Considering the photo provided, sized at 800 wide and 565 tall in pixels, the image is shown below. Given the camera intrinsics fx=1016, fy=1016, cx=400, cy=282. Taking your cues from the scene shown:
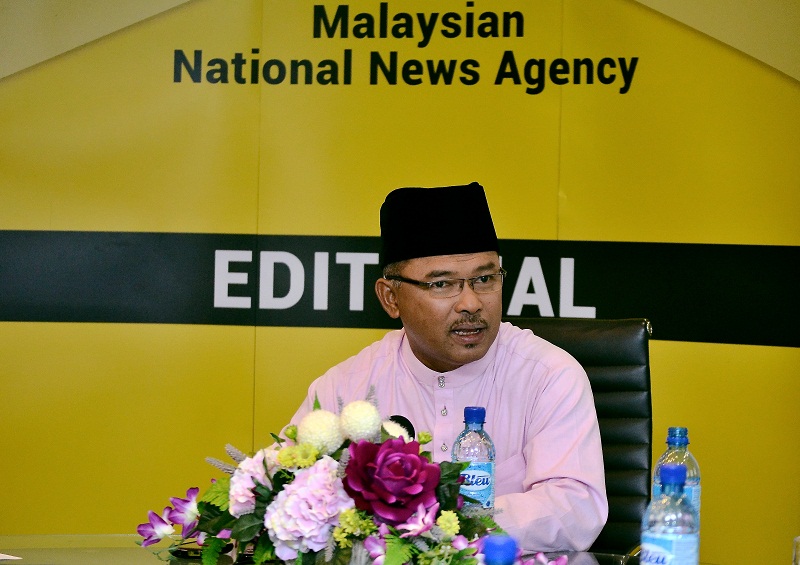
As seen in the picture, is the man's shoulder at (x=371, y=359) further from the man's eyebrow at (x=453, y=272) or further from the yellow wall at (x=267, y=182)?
the yellow wall at (x=267, y=182)

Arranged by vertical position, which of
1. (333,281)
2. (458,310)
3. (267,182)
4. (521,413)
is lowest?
(521,413)

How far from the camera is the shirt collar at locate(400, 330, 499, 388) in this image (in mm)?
2371

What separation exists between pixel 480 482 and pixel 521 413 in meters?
0.54

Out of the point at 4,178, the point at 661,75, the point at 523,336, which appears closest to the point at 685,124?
the point at 661,75

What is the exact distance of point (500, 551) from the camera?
1279 mm

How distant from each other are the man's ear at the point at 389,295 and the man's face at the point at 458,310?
132 millimetres

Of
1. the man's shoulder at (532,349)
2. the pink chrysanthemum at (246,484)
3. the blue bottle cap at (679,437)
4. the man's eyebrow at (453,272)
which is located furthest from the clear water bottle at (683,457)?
the pink chrysanthemum at (246,484)

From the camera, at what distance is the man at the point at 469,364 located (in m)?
2.14

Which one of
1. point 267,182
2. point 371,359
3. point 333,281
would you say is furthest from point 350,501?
point 267,182

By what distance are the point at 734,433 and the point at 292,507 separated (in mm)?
2979

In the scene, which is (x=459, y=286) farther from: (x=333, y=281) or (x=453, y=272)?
(x=333, y=281)

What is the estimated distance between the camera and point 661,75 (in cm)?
395

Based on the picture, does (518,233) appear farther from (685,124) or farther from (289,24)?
(289,24)

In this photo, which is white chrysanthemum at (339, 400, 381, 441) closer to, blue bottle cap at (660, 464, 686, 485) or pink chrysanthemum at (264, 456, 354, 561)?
pink chrysanthemum at (264, 456, 354, 561)
